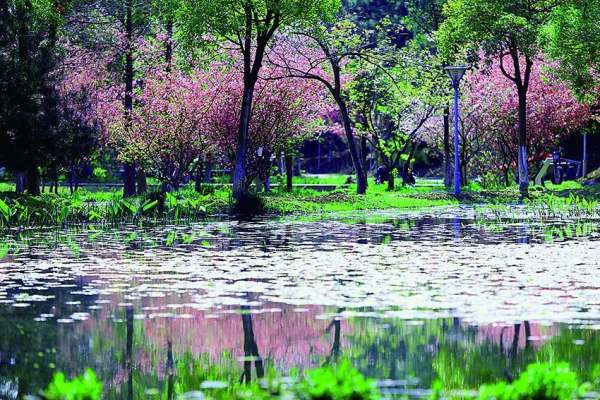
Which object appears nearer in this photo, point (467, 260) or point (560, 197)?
point (467, 260)

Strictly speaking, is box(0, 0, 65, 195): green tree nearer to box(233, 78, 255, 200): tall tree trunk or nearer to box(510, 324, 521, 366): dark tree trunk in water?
box(233, 78, 255, 200): tall tree trunk

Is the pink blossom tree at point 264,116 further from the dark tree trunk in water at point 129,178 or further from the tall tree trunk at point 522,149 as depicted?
the tall tree trunk at point 522,149

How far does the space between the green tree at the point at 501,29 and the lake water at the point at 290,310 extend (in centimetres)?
2319

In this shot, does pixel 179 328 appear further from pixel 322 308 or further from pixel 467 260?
pixel 467 260

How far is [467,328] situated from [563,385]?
4076 millimetres

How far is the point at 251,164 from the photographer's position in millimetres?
42625

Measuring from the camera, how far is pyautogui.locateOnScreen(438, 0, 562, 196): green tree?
4362 centimetres

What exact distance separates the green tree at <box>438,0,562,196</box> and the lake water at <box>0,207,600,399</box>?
23.2 meters

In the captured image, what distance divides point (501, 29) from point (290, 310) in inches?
1320

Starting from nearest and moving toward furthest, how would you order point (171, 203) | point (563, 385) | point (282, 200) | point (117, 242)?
point (563, 385) < point (117, 242) < point (171, 203) < point (282, 200)

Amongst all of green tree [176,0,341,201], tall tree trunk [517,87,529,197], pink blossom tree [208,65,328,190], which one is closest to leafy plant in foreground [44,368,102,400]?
green tree [176,0,341,201]

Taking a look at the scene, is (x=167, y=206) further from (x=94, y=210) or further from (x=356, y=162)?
(x=356, y=162)

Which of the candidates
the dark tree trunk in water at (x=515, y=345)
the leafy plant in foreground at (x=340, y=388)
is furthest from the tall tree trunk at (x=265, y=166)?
the leafy plant in foreground at (x=340, y=388)

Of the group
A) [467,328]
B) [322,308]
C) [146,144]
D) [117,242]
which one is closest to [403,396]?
[467,328]
